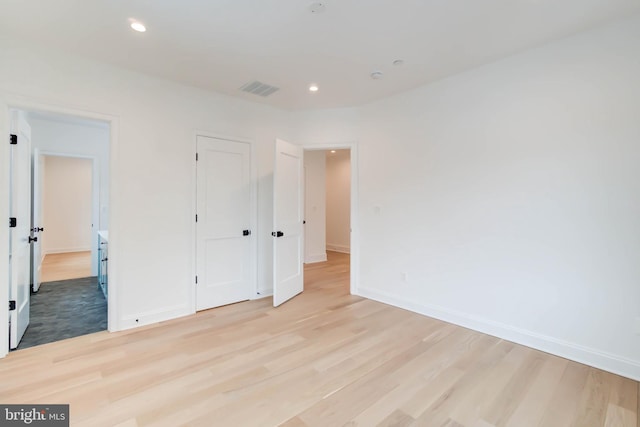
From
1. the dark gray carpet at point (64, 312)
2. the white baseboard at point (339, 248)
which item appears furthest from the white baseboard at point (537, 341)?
the white baseboard at point (339, 248)

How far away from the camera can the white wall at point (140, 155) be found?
2.65m

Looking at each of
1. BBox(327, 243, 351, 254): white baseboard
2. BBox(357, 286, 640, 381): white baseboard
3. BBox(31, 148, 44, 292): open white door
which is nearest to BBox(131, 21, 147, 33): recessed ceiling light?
BBox(31, 148, 44, 292): open white door

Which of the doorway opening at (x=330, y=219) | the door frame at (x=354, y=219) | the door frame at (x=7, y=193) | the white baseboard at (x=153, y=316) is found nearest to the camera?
the door frame at (x=7, y=193)

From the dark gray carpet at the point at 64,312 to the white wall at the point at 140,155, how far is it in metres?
0.50

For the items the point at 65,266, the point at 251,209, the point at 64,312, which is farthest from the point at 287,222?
the point at 65,266

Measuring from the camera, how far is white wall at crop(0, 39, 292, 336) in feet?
8.68

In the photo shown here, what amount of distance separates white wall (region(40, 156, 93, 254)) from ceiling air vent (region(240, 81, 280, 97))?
6543 mm

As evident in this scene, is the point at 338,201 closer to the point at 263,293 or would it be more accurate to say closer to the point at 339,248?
the point at 339,248

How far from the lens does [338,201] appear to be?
8.26 m

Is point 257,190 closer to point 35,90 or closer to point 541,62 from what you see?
point 35,90

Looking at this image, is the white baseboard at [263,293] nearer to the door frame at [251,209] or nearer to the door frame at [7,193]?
the door frame at [251,209]

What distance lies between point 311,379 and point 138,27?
10.1 ft

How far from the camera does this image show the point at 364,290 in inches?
165

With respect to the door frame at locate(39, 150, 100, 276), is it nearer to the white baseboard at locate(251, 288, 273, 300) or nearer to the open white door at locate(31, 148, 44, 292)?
the open white door at locate(31, 148, 44, 292)
